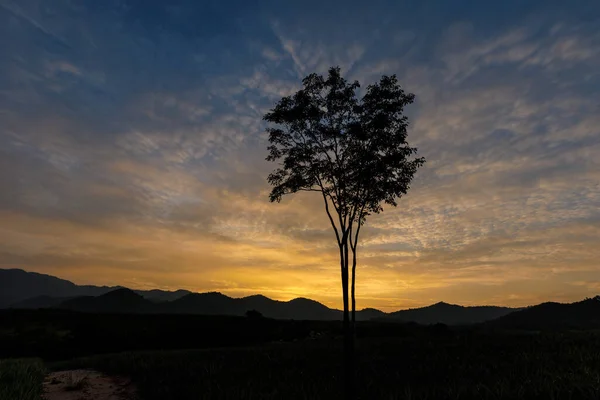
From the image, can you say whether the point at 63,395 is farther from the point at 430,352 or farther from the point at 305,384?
the point at 430,352

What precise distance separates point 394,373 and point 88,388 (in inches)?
589

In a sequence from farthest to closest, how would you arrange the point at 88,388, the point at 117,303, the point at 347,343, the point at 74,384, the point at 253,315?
the point at 117,303, the point at 253,315, the point at 74,384, the point at 88,388, the point at 347,343

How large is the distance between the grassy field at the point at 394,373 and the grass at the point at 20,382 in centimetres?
414

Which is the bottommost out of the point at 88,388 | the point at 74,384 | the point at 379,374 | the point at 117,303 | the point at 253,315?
the point at 88,388

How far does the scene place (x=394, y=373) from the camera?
1919cm

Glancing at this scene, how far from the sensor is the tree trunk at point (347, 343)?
53.5 feet

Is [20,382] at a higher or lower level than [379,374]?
lower

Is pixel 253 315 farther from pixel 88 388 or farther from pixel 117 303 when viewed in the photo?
pixel 117 303

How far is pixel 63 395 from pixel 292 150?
16.0 metres

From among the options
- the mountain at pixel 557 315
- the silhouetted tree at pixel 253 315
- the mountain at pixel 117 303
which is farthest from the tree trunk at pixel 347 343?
the mountain at pixel 117 303

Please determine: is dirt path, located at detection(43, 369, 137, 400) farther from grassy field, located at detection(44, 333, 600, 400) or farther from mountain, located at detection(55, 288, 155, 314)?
mountain, located at detection(55, 288, 155, 314)

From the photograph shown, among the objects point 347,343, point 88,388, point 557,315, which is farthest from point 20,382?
point 557,315

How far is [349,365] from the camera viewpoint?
16609 millimetres

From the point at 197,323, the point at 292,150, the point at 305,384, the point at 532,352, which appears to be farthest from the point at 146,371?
the point at 197,323
